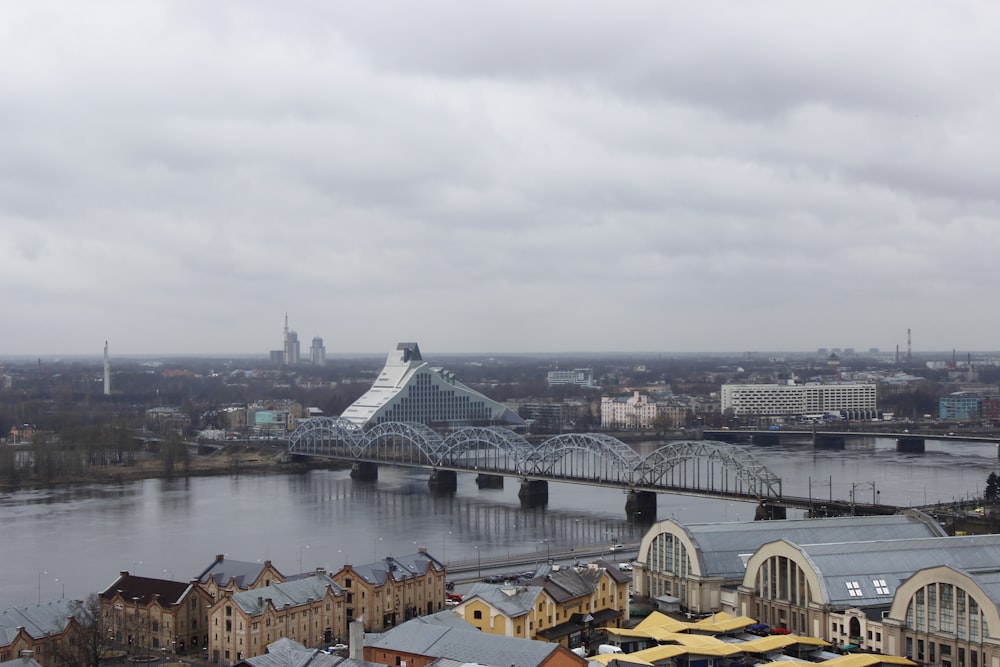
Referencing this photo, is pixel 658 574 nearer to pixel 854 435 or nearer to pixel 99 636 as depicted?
pixel 99 636

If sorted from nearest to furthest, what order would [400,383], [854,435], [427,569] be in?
[427,569]
[854,435]
[400,383]

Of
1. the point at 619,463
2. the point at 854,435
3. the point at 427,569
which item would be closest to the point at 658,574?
the point at 427,569

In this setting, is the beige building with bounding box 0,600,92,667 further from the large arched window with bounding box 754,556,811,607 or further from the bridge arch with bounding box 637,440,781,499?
the bridge arch with bounding box 637,440,781,499

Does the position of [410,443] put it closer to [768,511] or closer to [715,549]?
[768,511]

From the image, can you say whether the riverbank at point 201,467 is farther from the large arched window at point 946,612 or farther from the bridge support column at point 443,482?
the large arched window at point 946,612

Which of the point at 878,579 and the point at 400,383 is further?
the point at 400,383

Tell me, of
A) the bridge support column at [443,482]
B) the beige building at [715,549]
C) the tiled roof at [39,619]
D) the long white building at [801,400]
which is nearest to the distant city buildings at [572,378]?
the long white building at [801,400]

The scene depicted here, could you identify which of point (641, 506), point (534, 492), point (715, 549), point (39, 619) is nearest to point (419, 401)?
point (534, 492)
